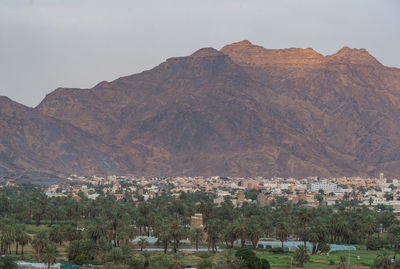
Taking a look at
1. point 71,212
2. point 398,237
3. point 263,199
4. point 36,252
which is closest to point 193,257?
point 36,252

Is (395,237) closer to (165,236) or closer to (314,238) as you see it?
(314,238)

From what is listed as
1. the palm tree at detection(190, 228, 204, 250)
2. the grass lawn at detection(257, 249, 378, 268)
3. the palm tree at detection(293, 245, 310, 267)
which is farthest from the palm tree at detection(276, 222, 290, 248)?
the palm tree at detection(293, 245, 310, 267)

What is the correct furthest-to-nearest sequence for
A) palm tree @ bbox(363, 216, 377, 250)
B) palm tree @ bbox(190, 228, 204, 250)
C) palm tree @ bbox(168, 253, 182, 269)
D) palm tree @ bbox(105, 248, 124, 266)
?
palm tree @ bbox(363, 216, 377, 250)
palm tree @ bbox(190, 228, 204, 250)
palm tree @ bbox(105, 248, 124, 266)
palm tree @ bbox(168, 253, 182, 269)

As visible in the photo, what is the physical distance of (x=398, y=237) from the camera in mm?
107312

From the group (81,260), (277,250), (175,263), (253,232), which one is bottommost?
(81,260)

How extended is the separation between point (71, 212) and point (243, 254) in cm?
5682

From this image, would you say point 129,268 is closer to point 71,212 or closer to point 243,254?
point 243,254

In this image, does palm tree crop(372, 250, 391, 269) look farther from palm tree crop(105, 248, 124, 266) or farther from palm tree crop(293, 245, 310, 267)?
palm tree crop(105, 248, 124, 266)

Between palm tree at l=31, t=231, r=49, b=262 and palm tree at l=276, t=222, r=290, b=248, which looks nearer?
palm tree at l=31, t=231, r=49, b=262

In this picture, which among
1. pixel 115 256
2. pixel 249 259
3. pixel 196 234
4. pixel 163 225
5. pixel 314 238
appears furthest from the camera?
pixel 196 234

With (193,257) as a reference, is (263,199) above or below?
above

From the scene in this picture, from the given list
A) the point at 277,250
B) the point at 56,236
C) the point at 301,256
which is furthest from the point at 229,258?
the point at 56,236

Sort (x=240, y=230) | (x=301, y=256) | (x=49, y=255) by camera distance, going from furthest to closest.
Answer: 1. (x=240, y=230)
2. (x=301, y=256)
3. (x=49, y=255)

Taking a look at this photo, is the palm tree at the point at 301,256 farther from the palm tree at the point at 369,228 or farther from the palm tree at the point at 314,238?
the palm tree at the point at 369,228
